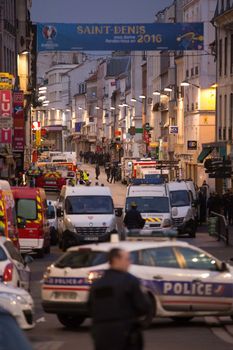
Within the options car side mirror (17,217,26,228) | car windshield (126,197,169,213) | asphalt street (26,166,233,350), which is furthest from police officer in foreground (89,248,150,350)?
car windshield (126,197,169,213)

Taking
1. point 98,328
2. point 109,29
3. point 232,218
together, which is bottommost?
point 232,218

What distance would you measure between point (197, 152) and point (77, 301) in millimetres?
69320

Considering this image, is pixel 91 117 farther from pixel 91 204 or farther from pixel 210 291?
pixel 210 291

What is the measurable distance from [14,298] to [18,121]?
5245cm

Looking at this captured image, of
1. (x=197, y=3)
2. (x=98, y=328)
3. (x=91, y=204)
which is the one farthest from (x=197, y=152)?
(x=98, y=328)

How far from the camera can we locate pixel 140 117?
136125 millimetres

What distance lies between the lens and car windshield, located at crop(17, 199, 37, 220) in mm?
36625

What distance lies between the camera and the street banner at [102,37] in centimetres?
6369

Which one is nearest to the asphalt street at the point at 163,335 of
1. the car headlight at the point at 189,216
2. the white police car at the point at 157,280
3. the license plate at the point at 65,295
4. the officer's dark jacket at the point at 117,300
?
the white police car at the point at 157,280

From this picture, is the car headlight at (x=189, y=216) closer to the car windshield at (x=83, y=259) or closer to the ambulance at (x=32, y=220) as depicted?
the ambulance at (x=32, y=220)

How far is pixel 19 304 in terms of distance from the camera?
16359 mm

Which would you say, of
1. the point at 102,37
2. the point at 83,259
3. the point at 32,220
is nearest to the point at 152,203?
the point at 32,220

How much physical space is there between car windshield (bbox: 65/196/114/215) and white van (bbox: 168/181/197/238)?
21.2 ft

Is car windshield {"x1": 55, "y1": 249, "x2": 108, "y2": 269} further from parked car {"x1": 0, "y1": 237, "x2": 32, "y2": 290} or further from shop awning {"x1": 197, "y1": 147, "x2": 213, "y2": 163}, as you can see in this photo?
shop awning {"x1": 197, "y1": 147, "x2": 213, "y2": 163}
